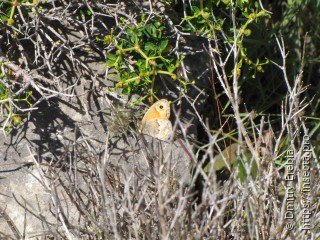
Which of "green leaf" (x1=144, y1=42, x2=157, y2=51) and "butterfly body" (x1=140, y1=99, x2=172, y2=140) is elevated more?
"green leaf" (x1=144, y1=42, x2=157, y2=51)

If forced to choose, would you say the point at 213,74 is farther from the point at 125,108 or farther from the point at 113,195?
the point at 113,195

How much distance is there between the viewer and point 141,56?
2277 millimetres

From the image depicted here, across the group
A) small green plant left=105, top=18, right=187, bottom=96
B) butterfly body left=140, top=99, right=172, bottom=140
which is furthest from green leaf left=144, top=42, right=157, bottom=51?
butterfly body left=140, top=99, right=172, bottom=140

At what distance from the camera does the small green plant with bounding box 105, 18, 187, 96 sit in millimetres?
2232

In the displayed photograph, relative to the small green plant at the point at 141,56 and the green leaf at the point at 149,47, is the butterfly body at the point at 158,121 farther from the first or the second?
the green leaf at the point at 149,47

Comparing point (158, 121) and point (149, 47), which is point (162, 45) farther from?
point (158, 121)

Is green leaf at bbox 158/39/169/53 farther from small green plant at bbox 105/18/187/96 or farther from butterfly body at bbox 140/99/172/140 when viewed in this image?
butterfly body at bbox 140/99/172/140

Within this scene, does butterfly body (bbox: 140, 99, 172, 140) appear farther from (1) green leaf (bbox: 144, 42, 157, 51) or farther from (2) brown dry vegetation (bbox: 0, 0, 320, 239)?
(1) green leaf (bbox: 144, 42, 157, 51)

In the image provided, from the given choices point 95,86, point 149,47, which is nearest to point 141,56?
point 149,47

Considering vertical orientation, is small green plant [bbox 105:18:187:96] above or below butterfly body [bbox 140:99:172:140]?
above

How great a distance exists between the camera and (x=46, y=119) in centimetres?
240

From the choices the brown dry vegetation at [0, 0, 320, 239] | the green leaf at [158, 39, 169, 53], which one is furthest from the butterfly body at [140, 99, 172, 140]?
the green leaf at [158, 39, 169, 53]

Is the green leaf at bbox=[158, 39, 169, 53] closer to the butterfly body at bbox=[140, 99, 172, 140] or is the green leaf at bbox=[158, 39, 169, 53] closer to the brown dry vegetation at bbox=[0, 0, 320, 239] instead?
the brown dry vegetation at bbox=[0, 0, 320, 239]

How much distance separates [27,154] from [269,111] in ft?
3.91
